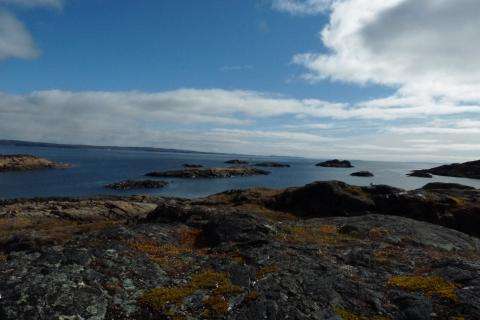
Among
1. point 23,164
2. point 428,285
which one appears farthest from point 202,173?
point 428,285

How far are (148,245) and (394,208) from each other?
28833mm

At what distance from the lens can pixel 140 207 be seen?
57.7 m

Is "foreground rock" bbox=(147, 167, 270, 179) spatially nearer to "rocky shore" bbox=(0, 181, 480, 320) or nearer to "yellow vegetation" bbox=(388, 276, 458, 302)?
"rocky shore" bbox=(0, 181, 480, 320)

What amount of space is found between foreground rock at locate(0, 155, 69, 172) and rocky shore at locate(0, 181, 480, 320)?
165 m

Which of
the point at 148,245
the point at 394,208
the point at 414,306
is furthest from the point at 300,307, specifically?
the point at 394,208

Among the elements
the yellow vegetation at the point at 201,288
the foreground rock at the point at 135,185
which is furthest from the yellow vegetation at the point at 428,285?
the foreground rock at the point at 135,185

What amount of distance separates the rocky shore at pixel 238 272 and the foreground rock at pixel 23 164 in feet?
540

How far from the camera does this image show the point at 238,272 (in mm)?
16469

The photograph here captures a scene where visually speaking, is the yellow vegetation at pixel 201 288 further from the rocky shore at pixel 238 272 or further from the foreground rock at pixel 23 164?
the foreground rock at pixel 23 164

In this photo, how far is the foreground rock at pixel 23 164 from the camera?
6599 inches

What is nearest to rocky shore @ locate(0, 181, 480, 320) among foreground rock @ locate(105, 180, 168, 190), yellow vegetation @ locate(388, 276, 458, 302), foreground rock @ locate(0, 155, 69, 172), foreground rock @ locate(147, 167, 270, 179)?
yellow vegetation @ locate(388, 276, 458, 302)

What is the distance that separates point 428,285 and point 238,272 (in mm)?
7595

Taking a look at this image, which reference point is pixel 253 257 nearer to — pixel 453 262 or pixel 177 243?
pixel 177 243

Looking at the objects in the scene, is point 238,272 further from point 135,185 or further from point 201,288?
point 135,185
